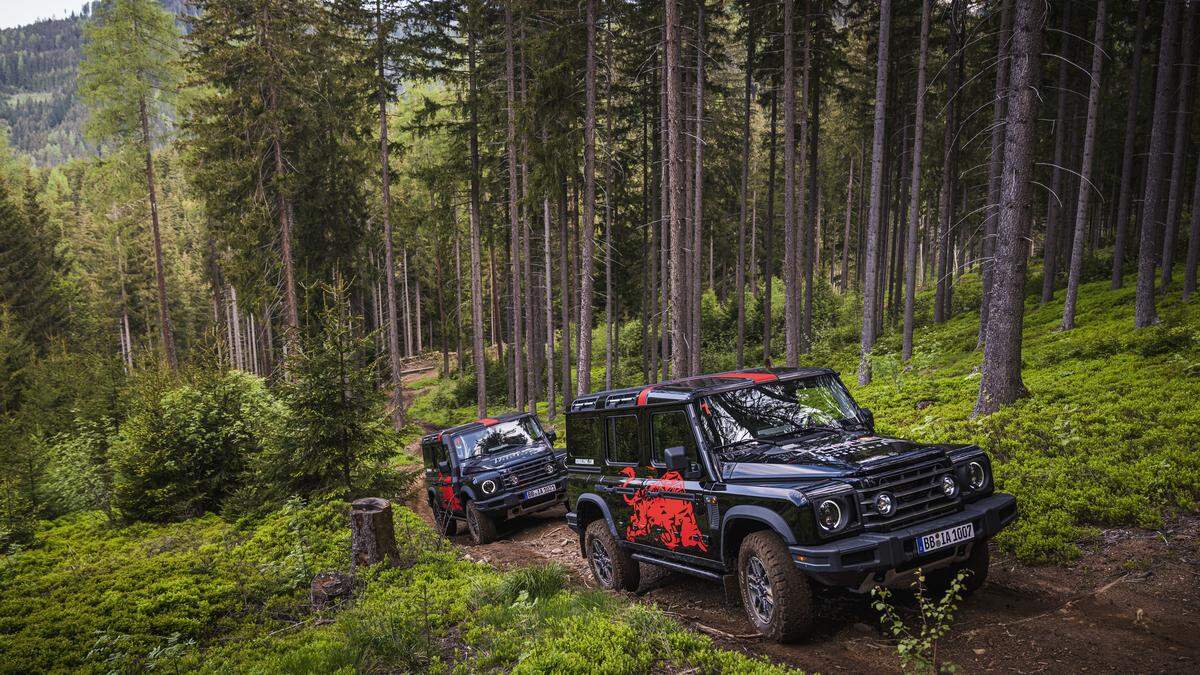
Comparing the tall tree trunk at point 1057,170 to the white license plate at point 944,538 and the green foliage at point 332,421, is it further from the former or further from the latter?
the green foliage at point 332,421

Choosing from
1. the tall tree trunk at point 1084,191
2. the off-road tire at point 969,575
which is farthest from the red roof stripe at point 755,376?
the tall tree trunk at point 1084,191

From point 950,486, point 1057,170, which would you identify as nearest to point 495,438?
point 950,486

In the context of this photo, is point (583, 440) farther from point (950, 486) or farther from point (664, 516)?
point (950, 486)

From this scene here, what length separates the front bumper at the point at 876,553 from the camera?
173 inches

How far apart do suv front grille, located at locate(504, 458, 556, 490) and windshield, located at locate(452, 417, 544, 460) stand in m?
0.72

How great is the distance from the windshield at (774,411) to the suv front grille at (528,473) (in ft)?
19.3

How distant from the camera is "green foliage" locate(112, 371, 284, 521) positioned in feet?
37.1

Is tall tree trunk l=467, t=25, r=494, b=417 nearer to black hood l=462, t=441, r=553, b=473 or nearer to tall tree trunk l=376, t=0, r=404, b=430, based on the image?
tall tree trunk l=376, t=0, r=404, b=430

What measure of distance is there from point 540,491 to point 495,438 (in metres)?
1.62

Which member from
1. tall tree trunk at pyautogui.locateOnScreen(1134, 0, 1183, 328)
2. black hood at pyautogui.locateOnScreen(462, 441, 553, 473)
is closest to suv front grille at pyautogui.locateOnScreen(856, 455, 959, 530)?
black hood at pyautogui.locateOnScreen(462, 441, 553, 473)

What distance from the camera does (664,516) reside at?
6270mm

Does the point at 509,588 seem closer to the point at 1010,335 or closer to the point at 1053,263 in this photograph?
the point at 1010,335

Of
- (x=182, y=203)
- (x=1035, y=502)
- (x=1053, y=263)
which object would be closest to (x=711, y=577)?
(x=1035, y=502)

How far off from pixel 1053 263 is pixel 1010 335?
15.5 m
